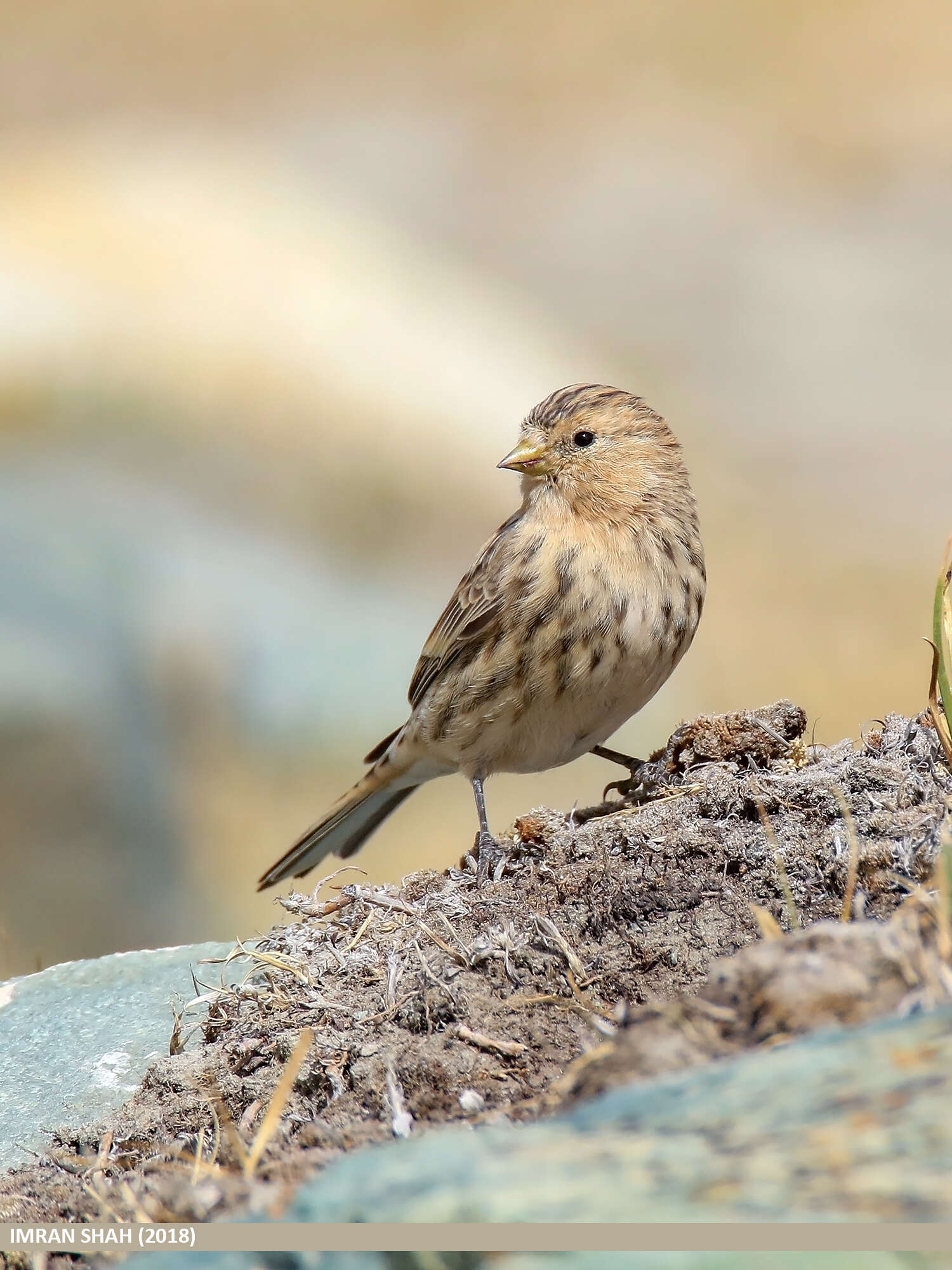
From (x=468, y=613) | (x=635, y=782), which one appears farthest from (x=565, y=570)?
(x=635, y=782)

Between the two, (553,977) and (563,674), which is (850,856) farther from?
(563,674)

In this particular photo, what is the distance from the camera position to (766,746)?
3.83 meters

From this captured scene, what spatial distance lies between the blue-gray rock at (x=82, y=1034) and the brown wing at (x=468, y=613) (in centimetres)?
131

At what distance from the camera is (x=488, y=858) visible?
380cm

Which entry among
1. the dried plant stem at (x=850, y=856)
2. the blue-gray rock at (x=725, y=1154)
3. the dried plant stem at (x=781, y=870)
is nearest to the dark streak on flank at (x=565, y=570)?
the dried plant stem at (x=781, y=870)

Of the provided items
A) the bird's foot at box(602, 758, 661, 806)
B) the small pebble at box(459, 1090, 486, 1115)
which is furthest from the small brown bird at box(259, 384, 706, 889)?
the small pebble at box(459, 1090, 486, 1115)

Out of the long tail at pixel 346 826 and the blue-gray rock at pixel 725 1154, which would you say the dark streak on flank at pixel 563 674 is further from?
the blue-gray rock at pixel 725 1154

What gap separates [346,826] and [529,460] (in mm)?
1861

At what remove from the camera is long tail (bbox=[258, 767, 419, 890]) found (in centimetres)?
520

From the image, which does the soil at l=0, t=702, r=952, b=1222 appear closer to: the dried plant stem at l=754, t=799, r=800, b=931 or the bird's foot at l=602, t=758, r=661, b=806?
the dried plant stem at l=754, t=799, r=800, b=931

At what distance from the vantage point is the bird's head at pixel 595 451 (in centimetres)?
444

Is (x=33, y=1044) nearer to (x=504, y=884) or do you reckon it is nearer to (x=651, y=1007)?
(x=504, y=884)

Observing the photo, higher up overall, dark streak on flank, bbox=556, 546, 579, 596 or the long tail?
dark streak on flank, bbox=556, 546, 579, 596

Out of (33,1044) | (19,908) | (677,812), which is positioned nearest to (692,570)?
(677,812)
